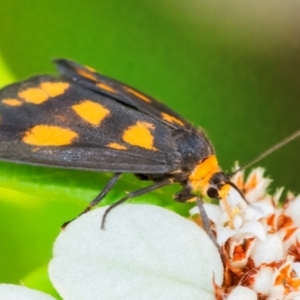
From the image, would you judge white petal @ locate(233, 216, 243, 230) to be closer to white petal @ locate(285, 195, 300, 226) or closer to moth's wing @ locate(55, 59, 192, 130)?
white petal @ locate(285, 195, 300, 226)

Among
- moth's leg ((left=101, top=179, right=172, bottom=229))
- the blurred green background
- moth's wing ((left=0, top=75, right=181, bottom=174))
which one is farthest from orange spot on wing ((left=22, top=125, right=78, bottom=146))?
the blurred green background

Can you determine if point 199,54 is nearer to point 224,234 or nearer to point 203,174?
point 203,174

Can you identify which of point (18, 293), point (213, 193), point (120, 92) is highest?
point (120, 92)

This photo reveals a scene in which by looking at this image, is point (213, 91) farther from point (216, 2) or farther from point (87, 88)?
point (87, 88)

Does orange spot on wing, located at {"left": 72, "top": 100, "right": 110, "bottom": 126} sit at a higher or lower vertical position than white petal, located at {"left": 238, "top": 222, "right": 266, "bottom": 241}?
higher

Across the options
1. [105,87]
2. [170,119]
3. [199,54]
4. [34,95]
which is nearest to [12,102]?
[34,95]

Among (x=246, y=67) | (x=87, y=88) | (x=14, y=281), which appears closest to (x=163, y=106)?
(x=87, y=88)

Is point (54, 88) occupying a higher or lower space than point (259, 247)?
higher
